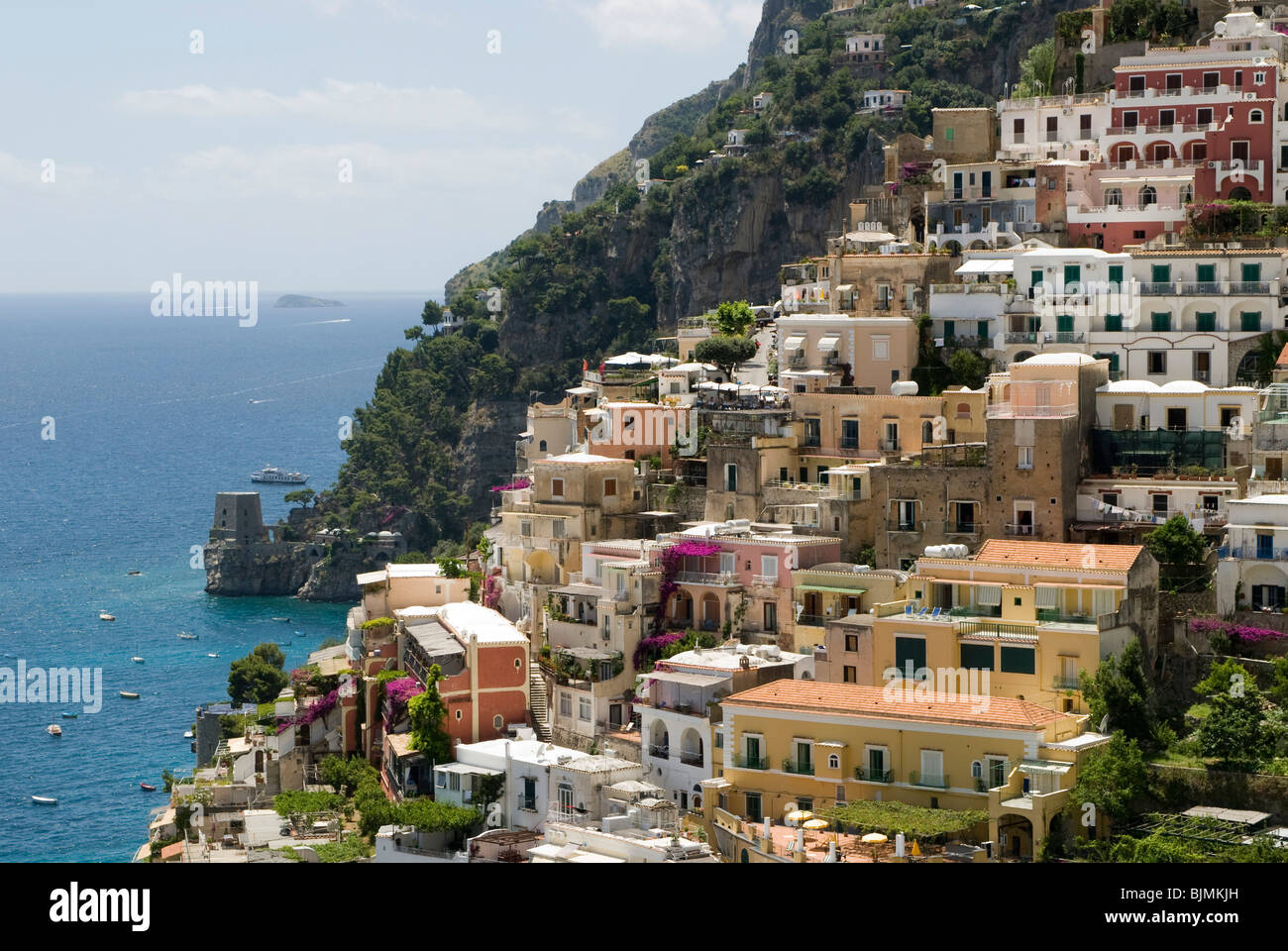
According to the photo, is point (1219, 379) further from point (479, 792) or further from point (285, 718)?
point (285, 718)

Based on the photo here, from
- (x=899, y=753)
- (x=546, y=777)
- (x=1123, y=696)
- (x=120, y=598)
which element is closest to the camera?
(x=899, y=753)

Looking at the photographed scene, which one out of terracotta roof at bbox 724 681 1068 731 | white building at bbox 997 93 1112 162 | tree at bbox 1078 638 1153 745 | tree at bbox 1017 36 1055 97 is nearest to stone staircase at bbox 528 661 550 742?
terracotta roof at bbox 724 681 1068 731

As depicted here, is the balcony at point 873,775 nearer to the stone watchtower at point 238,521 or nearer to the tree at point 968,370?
the tree at point 968,370

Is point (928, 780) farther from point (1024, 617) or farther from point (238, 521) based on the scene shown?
point (238, 521)

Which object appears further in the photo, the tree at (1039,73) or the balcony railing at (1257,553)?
the tree at (1039,73)

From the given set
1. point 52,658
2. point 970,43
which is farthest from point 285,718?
point 970,43

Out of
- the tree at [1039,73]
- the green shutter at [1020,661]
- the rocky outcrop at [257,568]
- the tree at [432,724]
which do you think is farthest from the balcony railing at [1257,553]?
the rocky outcrop at [257,568]

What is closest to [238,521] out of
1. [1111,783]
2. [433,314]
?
[433,314]
